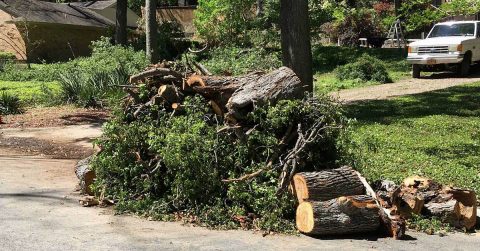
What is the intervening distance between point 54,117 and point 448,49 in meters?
12.9

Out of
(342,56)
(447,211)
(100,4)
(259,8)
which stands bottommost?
(447,211)

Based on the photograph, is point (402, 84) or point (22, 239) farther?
point (402, 84)

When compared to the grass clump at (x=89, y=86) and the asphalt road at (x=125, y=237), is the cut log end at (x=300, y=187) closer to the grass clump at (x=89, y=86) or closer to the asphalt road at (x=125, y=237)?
the asphalt road at (x=125, y=237)

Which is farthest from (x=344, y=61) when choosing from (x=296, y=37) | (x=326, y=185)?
(x=326, y=185)

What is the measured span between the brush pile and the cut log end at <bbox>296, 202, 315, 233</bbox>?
16 centimetres

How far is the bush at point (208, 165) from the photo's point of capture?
6688 mm

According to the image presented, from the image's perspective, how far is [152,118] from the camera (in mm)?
7789

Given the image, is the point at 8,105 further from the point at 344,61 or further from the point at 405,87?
the point at 344,61

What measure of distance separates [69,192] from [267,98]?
3068 mm

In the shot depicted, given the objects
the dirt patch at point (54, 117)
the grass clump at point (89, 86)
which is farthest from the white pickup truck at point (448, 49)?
the dirt patch at point (54, 117)

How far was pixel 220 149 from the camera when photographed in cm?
714

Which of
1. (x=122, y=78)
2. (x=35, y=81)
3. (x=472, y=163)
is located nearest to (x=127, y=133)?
(x=472, y=163)

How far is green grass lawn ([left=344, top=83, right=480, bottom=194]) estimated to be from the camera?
8406 millimetres

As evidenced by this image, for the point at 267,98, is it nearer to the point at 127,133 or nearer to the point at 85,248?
the point at 127,133
